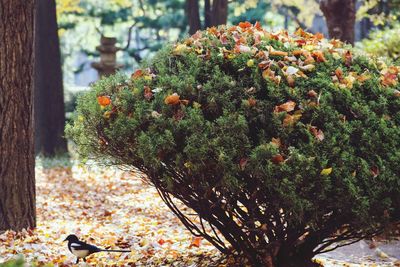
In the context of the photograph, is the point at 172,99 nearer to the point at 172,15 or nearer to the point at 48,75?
the point at 48,75

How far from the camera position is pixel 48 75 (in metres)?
16.9

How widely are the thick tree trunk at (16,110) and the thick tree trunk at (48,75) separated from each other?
9.78m

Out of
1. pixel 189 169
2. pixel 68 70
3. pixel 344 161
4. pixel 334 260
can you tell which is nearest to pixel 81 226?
pixel 334 260

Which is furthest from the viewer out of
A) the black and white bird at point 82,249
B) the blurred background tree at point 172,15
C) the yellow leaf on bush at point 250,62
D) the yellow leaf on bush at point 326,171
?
the blurred background tree at point 172,15

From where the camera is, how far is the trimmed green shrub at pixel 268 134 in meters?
4.54

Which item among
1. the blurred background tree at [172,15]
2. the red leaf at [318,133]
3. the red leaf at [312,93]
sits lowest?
the blurred background tree at [172,15]

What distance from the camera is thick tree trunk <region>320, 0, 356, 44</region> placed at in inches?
415

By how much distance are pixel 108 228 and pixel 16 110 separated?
1.89 meters

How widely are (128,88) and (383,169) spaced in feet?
6.45

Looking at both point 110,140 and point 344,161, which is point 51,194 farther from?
point 344,161

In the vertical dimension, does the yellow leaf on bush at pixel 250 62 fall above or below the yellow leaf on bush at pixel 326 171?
above

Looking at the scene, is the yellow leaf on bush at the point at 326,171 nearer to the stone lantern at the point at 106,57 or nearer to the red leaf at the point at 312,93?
the red leaf at the point at 312,93

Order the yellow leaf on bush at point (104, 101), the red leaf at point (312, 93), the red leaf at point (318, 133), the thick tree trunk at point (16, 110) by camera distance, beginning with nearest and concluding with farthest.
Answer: the red leaf at point (318, 133), the red leaf at point (312, 93), the yellow leaf on bush at point (104, 101), the thick tree trunk at point (16, 110)

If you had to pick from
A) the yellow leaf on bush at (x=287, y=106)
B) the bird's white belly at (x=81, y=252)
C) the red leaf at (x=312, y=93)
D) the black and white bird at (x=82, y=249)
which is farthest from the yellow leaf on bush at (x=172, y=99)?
the bird's white belly at (x=81, y=252)
